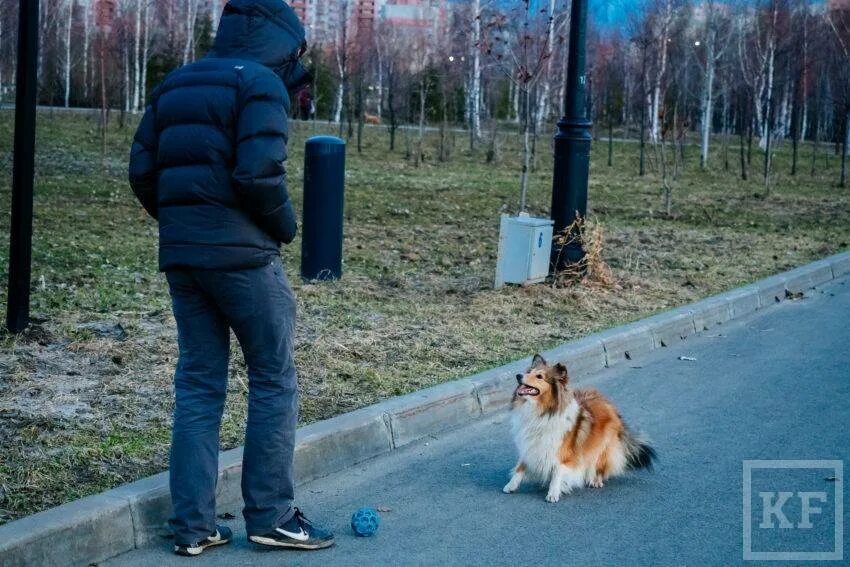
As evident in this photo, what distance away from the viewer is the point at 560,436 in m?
5.45

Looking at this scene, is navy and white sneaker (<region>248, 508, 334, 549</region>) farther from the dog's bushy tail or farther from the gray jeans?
the dog's bushy tail

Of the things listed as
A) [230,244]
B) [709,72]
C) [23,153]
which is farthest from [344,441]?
[709,72]

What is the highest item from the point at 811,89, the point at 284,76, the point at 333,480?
the point at 811,89

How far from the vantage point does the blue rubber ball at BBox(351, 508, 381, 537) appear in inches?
193

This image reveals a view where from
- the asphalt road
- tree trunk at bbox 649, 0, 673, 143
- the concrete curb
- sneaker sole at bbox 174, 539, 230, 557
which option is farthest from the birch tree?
sneaker sole at bbox 174, 539, 230, 557

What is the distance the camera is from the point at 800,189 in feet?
91.5

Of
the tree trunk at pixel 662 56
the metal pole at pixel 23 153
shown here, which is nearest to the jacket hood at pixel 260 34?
the metal pole at pixel 23 153

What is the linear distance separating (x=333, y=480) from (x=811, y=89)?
56099mm

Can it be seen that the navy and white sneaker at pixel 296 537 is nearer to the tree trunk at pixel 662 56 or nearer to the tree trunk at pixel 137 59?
the tree trunk at pixel 662 56

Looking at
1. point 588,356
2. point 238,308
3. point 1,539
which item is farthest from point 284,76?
point 588,356

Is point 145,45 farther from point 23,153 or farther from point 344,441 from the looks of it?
point 344,441

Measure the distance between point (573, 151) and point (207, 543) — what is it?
7019 mm

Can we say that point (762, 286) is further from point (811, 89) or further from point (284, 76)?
point (811, 89)

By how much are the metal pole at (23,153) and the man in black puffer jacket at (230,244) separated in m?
3.17
